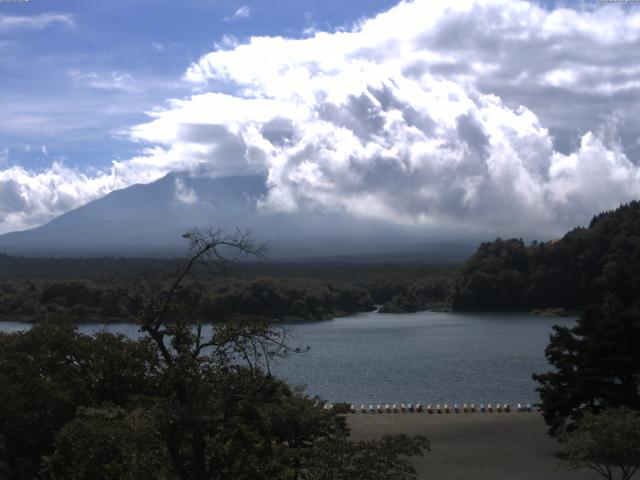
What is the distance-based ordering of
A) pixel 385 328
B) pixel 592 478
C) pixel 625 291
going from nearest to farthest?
pixel 592 478
pixel 625 291
pixel 385 328

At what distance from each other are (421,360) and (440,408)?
43.7ft

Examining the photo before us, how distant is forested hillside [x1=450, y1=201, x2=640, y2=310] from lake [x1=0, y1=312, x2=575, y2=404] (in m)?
7.27

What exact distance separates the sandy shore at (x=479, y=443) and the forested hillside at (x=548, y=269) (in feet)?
137

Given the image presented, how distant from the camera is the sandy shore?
1652 centimetres

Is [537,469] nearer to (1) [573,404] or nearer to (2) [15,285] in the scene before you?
(1) [573,404]

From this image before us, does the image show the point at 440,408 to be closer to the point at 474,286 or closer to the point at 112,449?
the point at 112,449

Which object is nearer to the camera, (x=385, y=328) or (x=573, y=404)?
(x=573, y=404)

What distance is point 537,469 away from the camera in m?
16.8

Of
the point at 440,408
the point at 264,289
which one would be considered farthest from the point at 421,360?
the point at 264,289

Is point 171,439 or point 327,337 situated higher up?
point 171,439

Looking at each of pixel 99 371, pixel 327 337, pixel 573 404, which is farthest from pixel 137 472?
pixel 327 337

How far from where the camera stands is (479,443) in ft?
64.8

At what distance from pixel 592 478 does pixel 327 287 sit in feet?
187

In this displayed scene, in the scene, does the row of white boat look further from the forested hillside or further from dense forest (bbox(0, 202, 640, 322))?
the forested hillside
